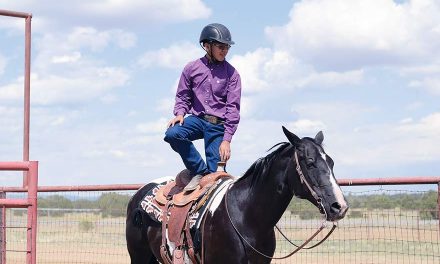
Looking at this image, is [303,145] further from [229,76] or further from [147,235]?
[147,235]

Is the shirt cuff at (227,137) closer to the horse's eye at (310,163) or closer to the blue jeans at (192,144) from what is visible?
the blue jeans at (192,144)

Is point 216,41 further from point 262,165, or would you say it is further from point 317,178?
point 317,178

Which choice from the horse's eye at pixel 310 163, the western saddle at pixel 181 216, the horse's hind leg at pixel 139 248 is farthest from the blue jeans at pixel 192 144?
the horse's eye at pixel 310 163

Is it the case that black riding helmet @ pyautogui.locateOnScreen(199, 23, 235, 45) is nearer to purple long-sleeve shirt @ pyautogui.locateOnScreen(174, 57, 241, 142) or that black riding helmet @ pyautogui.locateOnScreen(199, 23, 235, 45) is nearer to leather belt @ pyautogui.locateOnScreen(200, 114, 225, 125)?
purple long-sleeve shirt @ pyautogui.locateOnScreen(174, 57, 241, 142)

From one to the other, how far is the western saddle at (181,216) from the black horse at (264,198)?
272 mm

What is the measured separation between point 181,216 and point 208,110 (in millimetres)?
998

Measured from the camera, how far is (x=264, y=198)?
246 inches

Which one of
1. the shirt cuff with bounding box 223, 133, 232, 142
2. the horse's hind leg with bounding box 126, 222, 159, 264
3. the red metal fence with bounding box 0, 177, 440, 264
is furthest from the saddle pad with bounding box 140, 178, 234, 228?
the red metal fence with bounding box 0, 177, 440, 264

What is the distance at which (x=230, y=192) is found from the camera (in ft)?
21.3

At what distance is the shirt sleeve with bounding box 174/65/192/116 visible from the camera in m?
7.23

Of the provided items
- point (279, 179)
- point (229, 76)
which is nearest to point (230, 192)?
point (279, 179)

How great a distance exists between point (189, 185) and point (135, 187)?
8.40 feet

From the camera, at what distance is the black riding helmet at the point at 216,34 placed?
6.97 metres

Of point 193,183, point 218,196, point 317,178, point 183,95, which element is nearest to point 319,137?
point 317,178
